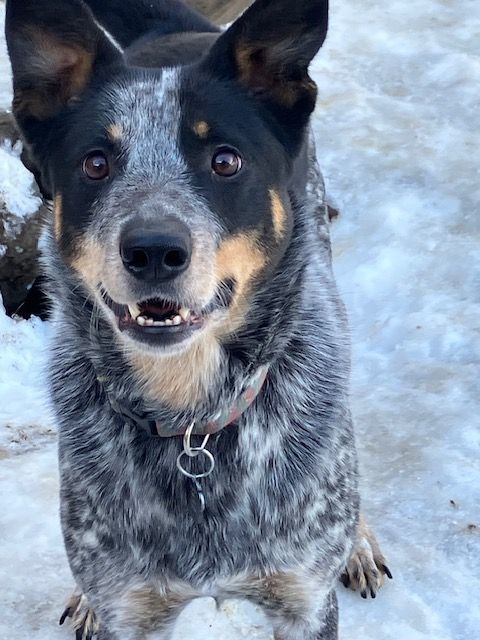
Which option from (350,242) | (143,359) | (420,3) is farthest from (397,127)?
(143,359)

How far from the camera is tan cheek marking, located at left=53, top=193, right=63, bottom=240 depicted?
266 cm

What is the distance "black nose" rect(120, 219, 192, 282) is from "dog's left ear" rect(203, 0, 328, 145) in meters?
0.62

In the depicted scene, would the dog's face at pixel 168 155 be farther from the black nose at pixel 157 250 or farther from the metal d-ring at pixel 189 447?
the metal d-ring at pixel 189 447

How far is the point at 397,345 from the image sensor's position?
188 inches

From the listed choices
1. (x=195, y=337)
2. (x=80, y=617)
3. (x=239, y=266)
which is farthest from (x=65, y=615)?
(x=239, y=266)

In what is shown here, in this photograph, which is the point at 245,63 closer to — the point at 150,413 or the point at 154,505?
the point at 150,413

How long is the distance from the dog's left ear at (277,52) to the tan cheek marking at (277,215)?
243mm

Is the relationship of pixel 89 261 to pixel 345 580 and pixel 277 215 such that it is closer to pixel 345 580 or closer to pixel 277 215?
pixel 277 215

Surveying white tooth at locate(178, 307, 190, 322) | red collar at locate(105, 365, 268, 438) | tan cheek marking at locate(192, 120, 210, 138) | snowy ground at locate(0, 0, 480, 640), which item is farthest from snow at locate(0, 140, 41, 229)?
white tooth at locate(178, 307, 190, 322)

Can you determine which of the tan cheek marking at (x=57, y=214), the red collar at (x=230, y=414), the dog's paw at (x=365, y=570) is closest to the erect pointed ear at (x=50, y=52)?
the tan cheek marking at (x=57, y=214)

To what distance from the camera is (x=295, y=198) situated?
2.86 metres

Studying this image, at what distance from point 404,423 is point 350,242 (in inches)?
58.6

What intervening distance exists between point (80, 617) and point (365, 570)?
101 cm

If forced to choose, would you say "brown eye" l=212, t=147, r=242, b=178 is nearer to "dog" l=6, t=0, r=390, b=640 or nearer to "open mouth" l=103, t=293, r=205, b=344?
"dog" l=6, t=0, r=390, b=640
